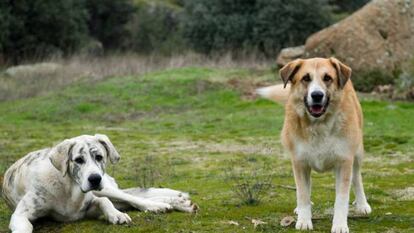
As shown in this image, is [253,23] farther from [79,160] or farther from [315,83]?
[315,83]

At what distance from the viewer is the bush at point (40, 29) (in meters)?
43.3

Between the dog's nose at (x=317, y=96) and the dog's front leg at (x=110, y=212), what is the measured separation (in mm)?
2563

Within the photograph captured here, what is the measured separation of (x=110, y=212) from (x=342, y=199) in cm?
268

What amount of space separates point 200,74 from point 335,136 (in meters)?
22.3

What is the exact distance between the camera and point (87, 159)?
851 cm

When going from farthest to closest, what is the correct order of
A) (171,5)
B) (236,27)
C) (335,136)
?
(171,5), (236,27), (335,136)

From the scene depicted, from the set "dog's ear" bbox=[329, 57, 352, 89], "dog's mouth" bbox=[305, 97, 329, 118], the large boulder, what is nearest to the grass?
"dog's mouth" bbox=[305, 97, 329, 118]

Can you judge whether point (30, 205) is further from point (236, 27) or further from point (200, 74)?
point (236, 27)

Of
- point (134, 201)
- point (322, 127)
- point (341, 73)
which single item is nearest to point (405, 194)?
point (322, 127)

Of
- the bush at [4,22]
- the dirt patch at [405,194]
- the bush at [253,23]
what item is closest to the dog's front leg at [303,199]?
the dirt patch at [405,194]

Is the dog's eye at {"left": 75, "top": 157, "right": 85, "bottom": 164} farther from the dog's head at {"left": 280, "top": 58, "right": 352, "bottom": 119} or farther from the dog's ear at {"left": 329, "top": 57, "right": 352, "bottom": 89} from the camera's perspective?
the dog's ear at {"left": 329, "top": 57, "right": 352, "bottom": 89}

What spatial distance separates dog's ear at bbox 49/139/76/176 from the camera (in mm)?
8625

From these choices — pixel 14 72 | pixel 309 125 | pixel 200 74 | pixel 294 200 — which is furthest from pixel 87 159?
pixel 14 72

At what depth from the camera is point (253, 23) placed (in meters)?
44.7
